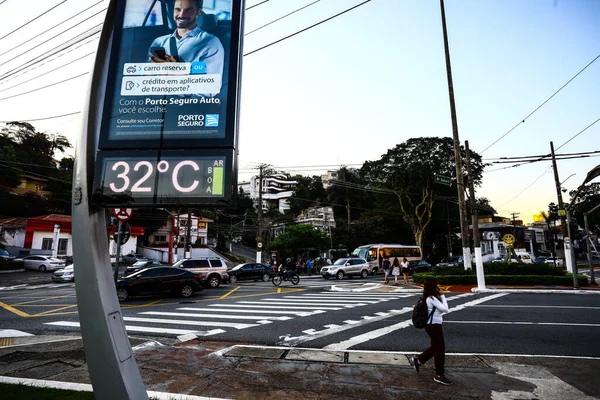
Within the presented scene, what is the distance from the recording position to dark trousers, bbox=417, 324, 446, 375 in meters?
5.36

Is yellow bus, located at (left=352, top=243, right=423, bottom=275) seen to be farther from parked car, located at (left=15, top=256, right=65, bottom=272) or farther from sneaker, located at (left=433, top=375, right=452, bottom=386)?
sneaker, located at (left=433, top=375, right=452, bottom=386)

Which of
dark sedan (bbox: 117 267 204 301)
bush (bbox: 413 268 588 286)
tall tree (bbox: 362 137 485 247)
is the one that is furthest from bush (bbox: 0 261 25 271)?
tall tree (bbox: 362 137 485 247)

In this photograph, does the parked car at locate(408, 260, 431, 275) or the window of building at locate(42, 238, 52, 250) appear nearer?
the parked car at locate(408, 260, 431, 275)

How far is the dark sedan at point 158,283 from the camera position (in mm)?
14320

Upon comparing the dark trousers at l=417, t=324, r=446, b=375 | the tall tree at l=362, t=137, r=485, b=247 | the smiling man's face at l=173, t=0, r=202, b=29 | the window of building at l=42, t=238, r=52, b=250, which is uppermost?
the tall tree at l=362, t=137, r=485, b=247

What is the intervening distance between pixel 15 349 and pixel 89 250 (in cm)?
563

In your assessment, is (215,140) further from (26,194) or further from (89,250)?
(26,194)

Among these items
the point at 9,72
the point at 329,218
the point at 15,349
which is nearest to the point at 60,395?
the point at 15,349

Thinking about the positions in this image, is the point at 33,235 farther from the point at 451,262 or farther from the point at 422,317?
the point at 451,262

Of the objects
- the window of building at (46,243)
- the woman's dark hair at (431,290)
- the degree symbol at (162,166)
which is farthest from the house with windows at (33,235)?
the degree symbol at (162,166)

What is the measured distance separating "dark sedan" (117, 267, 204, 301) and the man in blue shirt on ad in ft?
41.6

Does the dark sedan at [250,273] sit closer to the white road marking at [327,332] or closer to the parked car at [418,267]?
the white road marking at [327,332]

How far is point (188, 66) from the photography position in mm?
3840

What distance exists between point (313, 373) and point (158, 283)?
37.8 feet
